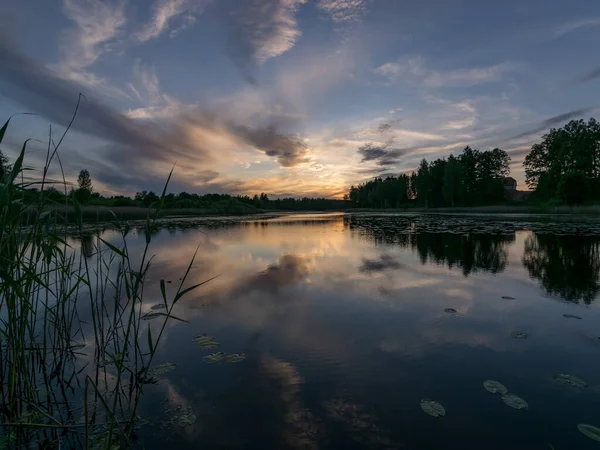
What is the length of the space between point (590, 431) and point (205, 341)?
4.28m

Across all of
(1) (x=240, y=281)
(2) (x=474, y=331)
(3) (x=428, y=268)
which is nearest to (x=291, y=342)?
(2) (x=474, y=331)

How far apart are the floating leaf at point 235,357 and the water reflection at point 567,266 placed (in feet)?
21.0

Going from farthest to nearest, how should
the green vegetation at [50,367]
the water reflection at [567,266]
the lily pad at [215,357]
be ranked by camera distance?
the water reflection at [567,266]
the lily pad at [215,357]
the green vegetation at [50,367]

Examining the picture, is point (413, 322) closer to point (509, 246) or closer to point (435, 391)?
point (435, 391)

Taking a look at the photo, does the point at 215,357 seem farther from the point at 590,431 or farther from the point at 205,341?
the point at 590,431

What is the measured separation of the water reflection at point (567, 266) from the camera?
20.3ft

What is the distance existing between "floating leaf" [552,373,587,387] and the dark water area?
2.8 inches

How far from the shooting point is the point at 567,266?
8273 mm

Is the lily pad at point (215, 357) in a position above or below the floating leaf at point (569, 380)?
above

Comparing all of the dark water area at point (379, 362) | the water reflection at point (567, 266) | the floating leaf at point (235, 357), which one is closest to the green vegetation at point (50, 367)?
the dark water area at point (379, 362)

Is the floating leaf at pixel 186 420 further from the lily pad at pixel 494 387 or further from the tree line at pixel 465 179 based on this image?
the tree line at pixel 465 179

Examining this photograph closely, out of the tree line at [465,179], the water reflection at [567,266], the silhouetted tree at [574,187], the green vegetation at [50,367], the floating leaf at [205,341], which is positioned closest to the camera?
the green vegetation at [50,367]

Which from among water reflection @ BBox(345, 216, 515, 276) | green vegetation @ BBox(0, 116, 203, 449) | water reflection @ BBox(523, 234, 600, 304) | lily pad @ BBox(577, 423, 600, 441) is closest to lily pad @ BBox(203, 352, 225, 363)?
green vegetation @ BBox(0, 116, 203, 449)

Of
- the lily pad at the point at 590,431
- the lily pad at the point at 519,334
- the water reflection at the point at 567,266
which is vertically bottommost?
the lily pad at the point at 590,431
